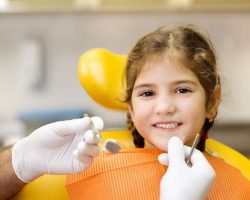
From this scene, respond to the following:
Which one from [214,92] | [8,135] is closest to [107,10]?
[8,135]

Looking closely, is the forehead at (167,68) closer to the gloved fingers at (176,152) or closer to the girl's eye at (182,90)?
the girl's eye at (182,90)

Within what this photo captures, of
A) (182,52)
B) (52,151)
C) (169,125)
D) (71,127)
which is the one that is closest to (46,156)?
(52,151)

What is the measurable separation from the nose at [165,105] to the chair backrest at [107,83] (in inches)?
10.8

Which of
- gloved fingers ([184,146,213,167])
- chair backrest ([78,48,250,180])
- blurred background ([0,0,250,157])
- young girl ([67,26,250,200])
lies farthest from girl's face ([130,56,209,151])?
blurred background ([0,0,250,157])

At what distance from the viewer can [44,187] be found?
136 centimetres

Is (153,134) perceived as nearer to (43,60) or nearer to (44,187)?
(44,187)

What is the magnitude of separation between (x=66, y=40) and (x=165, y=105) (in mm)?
2512

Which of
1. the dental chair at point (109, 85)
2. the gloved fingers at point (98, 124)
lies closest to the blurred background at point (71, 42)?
the dental chair at point (109, 85)

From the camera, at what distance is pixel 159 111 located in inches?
46.5

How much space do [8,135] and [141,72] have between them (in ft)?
8.07

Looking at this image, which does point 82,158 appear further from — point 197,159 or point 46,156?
point 197,159

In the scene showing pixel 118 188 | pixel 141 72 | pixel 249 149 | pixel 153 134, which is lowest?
pixel 249 149

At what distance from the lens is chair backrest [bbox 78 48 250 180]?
1.49m

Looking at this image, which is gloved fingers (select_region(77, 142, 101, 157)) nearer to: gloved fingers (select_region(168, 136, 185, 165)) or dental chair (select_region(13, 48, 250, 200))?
gloved fingers (select_region(168, 136, 185, 165))
